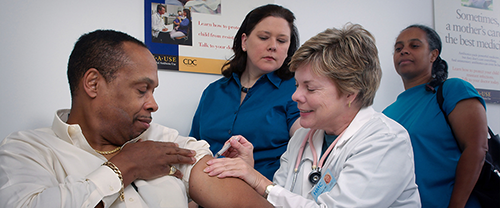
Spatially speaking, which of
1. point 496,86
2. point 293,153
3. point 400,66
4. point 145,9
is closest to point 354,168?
point 293,153

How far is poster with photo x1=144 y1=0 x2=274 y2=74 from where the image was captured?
1966 millimetres

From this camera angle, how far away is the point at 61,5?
5.93 feet

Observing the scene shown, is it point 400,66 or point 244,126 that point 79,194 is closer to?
point 244,126

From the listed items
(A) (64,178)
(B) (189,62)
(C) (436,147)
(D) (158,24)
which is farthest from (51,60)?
(C) (436,147)

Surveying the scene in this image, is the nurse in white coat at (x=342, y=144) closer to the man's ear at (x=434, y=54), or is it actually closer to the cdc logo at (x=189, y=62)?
the cdc logo at (x=189, y=62)

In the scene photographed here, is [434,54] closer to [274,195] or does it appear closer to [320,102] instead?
[320,102]

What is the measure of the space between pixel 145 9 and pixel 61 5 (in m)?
0.42

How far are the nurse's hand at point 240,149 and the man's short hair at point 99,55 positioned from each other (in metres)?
0.58

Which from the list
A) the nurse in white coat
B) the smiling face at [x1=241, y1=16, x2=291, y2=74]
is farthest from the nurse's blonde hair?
the smiling face at [x1=241, y1=16, x2=291, y2=74]

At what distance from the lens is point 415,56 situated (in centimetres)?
209

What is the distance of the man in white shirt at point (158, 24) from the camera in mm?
1961

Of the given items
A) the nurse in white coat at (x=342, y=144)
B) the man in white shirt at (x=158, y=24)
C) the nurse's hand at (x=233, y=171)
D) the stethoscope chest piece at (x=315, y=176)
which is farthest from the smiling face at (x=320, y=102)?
the man in white shirt at (x=158, y=24)

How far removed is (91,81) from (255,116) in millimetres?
Result: 810

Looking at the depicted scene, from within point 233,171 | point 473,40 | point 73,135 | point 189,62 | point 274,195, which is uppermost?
point 473,40
